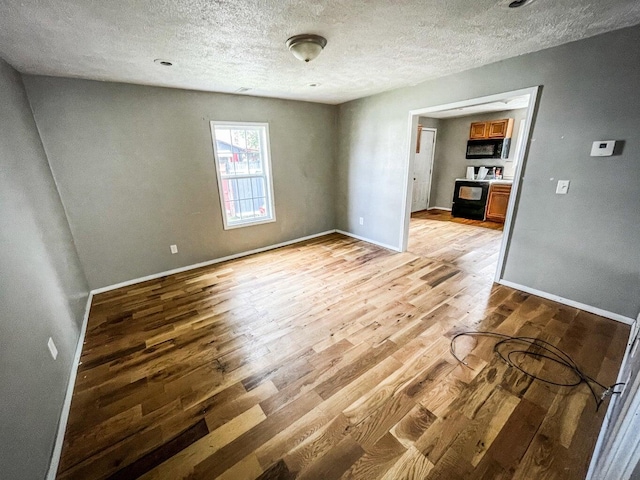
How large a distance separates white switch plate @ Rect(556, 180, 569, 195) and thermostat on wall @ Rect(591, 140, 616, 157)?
282mm

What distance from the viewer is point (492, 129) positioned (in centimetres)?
598

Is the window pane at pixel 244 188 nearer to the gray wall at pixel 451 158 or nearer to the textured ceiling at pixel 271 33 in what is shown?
the textured ceiling at pixel 271 33

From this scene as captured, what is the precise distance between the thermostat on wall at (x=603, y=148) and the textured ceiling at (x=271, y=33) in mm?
838

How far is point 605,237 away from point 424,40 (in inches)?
92.8

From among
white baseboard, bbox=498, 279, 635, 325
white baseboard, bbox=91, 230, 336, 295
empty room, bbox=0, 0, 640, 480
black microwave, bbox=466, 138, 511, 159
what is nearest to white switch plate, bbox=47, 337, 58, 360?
empty room, bbox=0, 0, 640, 480

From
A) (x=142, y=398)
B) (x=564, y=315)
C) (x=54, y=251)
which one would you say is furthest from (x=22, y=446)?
(x=564, y=315)

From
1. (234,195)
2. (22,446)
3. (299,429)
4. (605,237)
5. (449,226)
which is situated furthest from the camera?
(449,226)

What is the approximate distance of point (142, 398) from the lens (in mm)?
1721

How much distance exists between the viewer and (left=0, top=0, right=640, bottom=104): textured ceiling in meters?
1.55

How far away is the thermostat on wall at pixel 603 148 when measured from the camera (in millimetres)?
2166

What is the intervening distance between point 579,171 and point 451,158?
495 cm

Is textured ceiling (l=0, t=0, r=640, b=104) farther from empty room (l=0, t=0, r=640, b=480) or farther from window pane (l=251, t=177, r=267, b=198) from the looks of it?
window pane (l=251, t=177, r=267, b=198)

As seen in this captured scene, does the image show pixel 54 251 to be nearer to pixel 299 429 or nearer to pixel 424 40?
pixel 299 429

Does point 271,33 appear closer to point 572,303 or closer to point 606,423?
point 606,423
